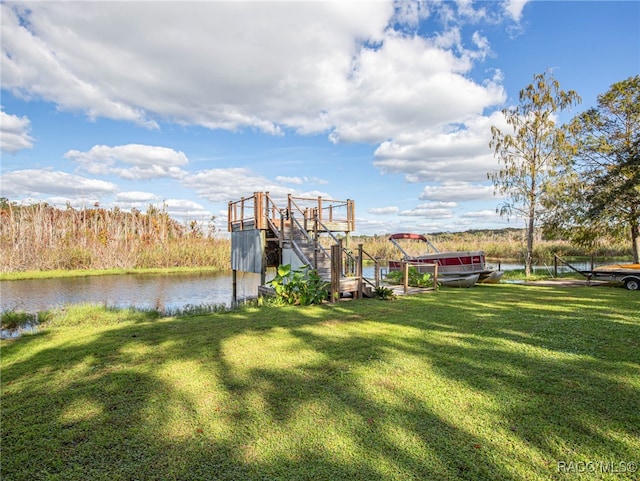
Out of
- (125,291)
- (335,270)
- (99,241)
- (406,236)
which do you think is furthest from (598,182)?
(99,241)

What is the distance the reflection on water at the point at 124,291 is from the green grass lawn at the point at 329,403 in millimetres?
7474

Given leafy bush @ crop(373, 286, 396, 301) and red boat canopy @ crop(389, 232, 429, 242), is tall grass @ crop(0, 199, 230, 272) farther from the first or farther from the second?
leafy bush @ crop(373, 286, 396, 301)

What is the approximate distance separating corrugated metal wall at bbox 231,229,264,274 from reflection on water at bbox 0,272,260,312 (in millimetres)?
1632

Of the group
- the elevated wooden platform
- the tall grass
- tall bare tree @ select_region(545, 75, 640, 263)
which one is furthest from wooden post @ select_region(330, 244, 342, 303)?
the tall grass

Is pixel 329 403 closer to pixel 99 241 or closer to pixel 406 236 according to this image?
pixel 406 236

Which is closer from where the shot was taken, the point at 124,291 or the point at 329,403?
the point at 329,403

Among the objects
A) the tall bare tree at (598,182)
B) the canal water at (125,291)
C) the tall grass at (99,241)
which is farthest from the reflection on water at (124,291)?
the tall bare tree at (598,182)

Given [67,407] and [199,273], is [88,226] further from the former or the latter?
[67,407]

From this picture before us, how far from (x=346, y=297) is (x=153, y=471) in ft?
28.0

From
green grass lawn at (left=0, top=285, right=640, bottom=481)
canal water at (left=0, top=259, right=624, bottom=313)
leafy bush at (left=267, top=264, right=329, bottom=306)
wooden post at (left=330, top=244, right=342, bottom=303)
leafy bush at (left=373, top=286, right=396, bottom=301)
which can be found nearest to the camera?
green grass lawn at (left=0, top=285, right=640, bottom=481)

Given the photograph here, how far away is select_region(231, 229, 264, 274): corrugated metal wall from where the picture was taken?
13617 mm

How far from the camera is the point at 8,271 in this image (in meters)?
21.3

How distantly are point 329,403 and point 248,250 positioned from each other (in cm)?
1137

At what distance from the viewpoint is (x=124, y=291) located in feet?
54.6
